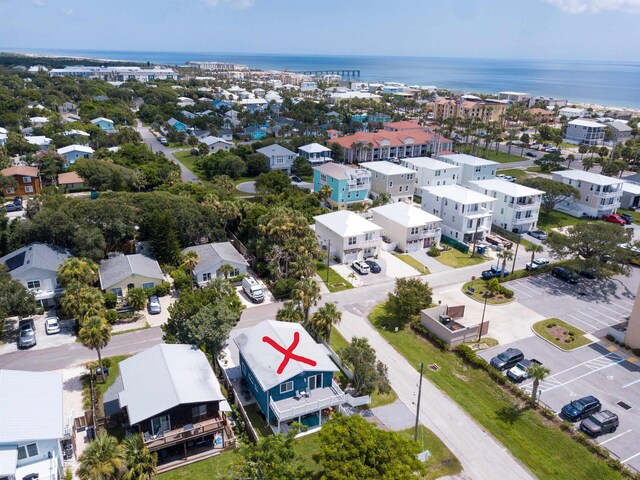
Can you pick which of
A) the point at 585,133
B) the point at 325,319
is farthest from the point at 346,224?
the point at 585,133

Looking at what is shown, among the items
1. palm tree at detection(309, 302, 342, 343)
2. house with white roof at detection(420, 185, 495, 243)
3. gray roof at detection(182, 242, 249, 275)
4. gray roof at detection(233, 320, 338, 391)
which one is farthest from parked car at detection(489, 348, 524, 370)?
gray roof at detection(182, 242, 249, 275)

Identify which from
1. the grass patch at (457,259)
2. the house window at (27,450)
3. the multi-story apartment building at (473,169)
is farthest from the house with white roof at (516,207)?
the house window at (27,450)

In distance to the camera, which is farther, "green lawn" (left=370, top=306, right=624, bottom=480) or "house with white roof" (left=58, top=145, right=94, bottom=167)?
"house with white roof" (left=58, top=145, right=94, bottom=167)

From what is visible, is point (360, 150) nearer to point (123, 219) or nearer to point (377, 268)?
point (377, 268)

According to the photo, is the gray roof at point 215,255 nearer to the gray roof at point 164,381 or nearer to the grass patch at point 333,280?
the grass patch at point 333,280

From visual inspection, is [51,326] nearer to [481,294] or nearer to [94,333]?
[94,333]

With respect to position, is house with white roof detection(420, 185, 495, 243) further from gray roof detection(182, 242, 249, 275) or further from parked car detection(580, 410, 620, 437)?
parked car detection(580, 410, 620, 437)
